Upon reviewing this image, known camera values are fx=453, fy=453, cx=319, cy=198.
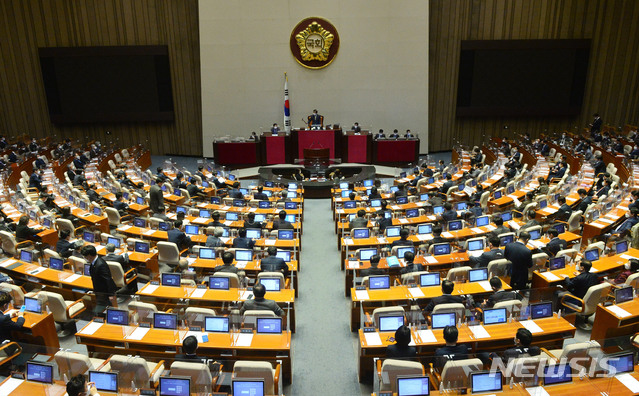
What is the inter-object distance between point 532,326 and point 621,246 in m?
3.86

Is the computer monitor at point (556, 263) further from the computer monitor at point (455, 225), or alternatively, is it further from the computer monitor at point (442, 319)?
the computer monitor at point (442, 319)

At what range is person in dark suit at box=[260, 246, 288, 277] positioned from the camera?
891 cm

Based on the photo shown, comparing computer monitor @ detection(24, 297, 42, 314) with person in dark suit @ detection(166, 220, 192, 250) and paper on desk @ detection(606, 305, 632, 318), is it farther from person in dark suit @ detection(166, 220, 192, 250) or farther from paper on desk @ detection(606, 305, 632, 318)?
paper on desk @ detection(606, 305, 632, 318)

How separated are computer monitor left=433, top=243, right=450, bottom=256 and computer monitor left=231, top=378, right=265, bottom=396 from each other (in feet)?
17.6

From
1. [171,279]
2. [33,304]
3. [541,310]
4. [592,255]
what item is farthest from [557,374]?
[33,304]

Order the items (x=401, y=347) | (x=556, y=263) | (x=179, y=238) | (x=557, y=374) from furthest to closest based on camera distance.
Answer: (x=179, y=238) → (x=556, y=263) → (x=401, y=347) → (x=557, y=374)

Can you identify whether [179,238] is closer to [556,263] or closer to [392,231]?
[392,231]

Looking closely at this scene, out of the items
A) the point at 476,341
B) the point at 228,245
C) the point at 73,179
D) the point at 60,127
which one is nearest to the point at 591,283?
the point at 476,341

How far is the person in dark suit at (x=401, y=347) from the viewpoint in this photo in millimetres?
5887

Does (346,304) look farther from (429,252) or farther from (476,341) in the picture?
(476,341)

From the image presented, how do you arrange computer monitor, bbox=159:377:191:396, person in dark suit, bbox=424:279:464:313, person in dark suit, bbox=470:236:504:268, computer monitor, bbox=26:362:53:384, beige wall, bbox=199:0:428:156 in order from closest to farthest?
1. computer monitor, bbox=159:377:191:396
2. computer monitor, bbox=26:362:53:384
3. person in dark suit, bbox=424:279:464:313
4. person in dark suit, bbox=470:236:504:268
5. beige wall, bbox=199:0:428:156

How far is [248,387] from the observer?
17.3ft

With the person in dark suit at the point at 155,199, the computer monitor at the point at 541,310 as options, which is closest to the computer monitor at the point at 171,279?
the person in dark suit at the point at 155,199

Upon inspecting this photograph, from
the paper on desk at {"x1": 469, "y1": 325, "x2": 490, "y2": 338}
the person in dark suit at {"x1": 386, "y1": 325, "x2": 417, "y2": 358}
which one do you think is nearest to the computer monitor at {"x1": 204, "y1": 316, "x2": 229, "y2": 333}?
the person in dark suit at {"x1": 386, "y1": 325, "x2": 417, "y2": 358}
